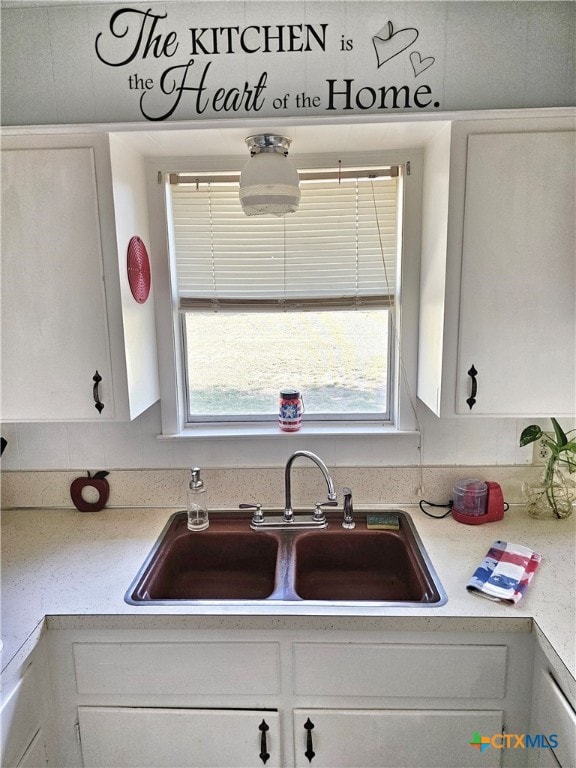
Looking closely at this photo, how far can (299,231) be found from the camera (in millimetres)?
1676

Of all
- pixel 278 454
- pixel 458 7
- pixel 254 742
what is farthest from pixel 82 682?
pixel 458 7

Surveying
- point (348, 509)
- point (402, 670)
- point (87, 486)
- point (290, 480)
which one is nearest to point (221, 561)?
point (290, 480)

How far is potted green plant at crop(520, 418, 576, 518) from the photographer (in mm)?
1580

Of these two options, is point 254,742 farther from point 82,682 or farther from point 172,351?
point 172,351

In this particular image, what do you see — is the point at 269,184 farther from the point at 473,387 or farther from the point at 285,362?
the point at 473,387

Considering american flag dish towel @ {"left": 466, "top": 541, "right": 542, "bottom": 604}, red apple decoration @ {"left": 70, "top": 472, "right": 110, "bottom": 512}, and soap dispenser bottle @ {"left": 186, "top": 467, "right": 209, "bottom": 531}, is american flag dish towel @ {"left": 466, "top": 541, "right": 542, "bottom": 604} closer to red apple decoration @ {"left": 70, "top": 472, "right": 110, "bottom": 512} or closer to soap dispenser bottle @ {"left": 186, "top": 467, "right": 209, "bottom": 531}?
soap dispenser bottle @ {"left": 186, "top": 467, "right": 209, "bottom": 531}

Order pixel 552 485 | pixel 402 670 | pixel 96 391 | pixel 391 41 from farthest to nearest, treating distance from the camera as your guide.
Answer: pixel 552 485, pixel 96 391, pixel 391 41, pixel 402 670

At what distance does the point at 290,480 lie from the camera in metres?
1.67

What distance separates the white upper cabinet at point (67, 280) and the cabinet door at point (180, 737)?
835mm

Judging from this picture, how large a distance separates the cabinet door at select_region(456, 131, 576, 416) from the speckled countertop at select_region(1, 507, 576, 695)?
447mm

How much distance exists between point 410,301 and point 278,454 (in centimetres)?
76

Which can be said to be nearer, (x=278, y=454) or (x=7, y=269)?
(x=7, y=269)

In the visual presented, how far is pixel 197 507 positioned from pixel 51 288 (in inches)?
34.6

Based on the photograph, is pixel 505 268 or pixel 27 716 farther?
pixel 505 268
